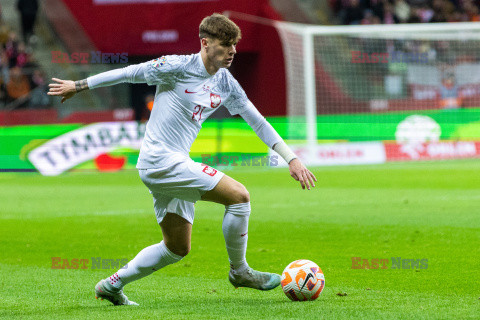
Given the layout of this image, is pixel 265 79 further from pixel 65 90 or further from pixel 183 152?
pixel 65 90

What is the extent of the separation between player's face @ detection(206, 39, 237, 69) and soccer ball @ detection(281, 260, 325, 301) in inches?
62.5

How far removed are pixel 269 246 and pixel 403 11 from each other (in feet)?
70.5

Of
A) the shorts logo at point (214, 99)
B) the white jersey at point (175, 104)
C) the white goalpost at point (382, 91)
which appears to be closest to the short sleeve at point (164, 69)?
the white jersey at point (175, 104)

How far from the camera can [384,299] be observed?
611cm

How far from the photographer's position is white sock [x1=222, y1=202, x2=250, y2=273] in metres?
5.89

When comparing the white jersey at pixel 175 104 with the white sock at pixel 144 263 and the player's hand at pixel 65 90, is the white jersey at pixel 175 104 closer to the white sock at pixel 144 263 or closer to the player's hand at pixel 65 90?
the player's hand at pixel 65 90

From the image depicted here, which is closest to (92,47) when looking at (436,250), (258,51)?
(258,51)

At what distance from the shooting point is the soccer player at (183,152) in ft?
19.0

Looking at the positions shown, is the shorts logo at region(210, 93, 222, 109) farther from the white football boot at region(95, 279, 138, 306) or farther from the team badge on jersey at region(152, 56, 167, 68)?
the white football boot at region(95, 279, 138, 306)

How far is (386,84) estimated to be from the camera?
25.4m

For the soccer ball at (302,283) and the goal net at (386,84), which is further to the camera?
the goal net at (386,84)

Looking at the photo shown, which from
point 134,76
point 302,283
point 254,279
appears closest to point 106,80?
point 134,76

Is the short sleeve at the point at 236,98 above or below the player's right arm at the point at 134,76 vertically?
below

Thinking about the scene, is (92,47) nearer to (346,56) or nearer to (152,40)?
(152,40)
